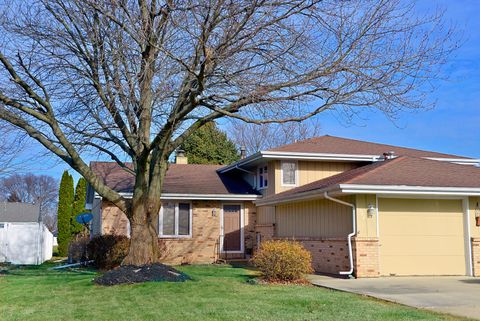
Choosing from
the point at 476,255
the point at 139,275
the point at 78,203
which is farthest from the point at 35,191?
the point at 476,255

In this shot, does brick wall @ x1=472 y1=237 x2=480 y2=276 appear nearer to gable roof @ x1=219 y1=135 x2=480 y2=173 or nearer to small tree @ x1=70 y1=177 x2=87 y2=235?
gable roof @ x1=219 y1=135 x2=480 y2=173

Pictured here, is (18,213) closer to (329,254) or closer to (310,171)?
(310,171)

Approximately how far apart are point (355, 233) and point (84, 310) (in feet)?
26.6

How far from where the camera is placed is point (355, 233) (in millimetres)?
14680

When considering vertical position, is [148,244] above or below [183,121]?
below

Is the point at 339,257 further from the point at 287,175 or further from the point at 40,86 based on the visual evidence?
the point at 40,86

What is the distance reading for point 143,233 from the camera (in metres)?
14.4

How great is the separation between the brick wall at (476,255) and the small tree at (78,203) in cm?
2291

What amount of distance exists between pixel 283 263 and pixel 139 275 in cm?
361

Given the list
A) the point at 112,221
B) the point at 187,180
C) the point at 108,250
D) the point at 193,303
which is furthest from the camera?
the point at 187,180

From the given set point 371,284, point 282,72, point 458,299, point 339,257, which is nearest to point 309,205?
point 339,257

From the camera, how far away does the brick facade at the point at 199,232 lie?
21.2 m

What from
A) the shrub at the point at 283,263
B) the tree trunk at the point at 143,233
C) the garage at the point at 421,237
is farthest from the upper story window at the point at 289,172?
the shrub at the point at 283,263

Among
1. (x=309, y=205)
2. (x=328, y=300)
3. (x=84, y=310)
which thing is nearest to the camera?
(x=84, y=310)
